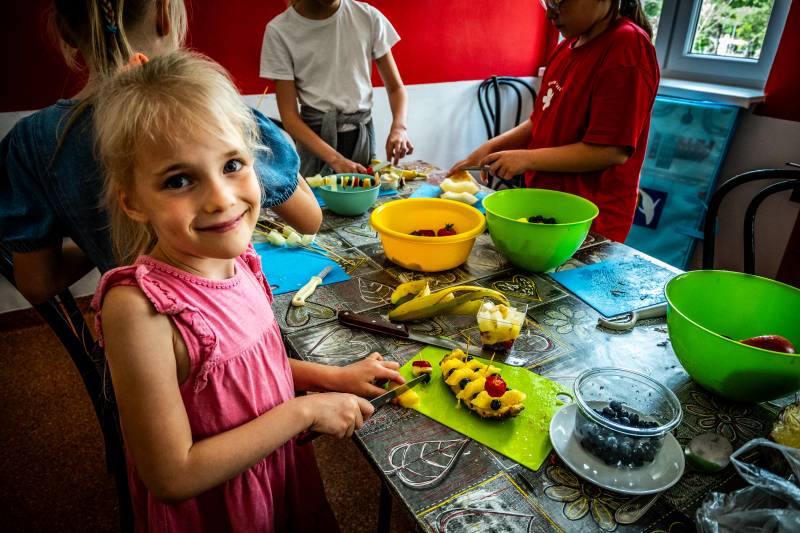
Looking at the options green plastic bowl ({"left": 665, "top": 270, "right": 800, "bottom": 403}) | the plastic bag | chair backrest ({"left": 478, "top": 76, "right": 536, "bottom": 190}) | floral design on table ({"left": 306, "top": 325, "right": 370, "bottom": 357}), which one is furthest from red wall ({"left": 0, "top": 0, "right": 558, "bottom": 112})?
the plastic bag

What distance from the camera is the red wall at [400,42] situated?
2414 millimetres

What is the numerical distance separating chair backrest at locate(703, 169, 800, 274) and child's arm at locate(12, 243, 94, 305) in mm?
1858

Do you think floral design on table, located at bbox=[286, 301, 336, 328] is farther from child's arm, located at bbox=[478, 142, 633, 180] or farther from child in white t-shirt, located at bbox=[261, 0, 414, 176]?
child in white t-shirt, located at bbox=[261, 0, 414, 176]

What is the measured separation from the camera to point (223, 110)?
2.47 ft

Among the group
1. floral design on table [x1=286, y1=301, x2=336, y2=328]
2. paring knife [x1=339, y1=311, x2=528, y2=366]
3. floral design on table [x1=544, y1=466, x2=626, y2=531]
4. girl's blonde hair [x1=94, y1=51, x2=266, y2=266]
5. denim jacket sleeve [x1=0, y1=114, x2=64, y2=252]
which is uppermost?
girl's blonde hair [x1=94, y1=51, x2=266, y2=266]

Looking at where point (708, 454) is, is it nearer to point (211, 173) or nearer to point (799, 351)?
point (799, 351)

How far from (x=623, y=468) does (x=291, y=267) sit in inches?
39.1

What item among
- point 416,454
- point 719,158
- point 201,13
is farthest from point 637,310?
point 201,13

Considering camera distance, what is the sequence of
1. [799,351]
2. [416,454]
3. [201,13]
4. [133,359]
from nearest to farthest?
[133,359]
[416,454]
[799,351]
[201,13]

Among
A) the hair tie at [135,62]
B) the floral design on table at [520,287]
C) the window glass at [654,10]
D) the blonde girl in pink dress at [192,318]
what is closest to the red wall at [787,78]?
the window glass at [654,10]

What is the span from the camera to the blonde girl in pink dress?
667 millimetres

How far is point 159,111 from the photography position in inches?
26.7

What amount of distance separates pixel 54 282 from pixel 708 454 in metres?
1.40

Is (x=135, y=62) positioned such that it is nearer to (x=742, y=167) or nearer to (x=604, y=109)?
(x=604, y=109)
